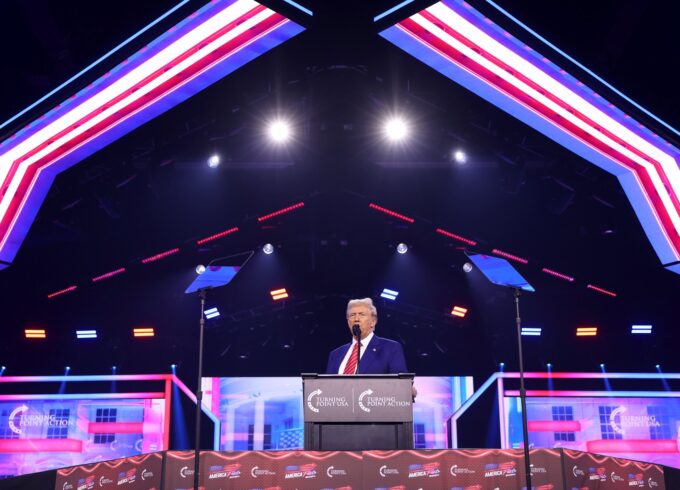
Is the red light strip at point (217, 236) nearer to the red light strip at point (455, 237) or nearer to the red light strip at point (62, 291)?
the red light strip at point (62, 291)

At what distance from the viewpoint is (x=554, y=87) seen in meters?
6.30

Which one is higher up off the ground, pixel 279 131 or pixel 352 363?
pixel 279 131

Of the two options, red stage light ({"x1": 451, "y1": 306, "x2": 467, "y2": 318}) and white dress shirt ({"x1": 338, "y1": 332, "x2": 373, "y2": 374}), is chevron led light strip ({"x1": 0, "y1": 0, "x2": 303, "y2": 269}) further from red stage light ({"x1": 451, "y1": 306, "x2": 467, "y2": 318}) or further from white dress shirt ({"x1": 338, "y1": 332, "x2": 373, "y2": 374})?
red stage light ({"x1": 451, "y1": 306, "x2": 467, "y2": 318})

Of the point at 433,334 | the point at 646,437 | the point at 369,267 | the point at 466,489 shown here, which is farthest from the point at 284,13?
the point at 646,437

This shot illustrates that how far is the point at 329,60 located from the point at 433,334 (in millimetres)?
7872

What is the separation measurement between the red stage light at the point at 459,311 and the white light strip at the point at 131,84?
8.21 metres

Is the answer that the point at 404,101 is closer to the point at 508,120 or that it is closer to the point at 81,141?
the point at 508,120

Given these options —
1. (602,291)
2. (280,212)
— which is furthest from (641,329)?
(280,212)

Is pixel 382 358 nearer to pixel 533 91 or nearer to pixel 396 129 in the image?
pixel 533 91

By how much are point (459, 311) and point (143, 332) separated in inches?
257

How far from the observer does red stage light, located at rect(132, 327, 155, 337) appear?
12.9m

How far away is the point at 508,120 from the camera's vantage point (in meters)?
8.21

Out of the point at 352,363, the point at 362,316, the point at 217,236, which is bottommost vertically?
the point at 352,363

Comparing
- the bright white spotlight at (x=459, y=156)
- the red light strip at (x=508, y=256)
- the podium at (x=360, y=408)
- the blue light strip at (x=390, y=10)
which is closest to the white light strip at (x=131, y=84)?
the blue light strip at (x=390, y=10)
